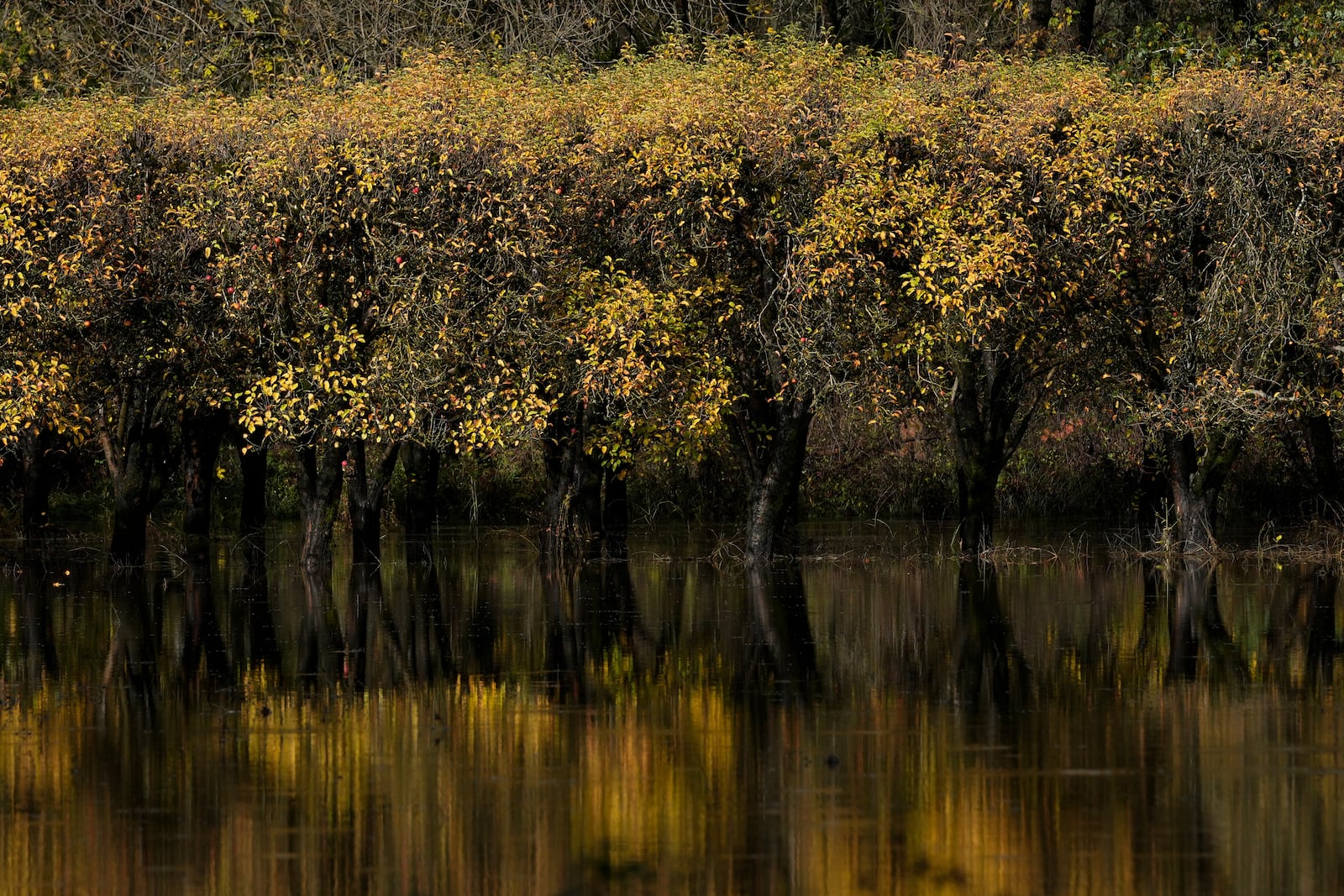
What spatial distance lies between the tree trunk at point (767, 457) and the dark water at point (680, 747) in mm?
5988

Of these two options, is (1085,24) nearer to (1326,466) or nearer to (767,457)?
(1326,466)

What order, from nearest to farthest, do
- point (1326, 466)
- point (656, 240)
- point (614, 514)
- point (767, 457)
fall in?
point (656, 240) → point (1326, 466) → point (767, 457) → point (614, 514)

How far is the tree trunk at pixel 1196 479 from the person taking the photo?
93.7ft

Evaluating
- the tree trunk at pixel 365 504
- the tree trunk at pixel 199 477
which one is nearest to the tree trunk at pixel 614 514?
the tree trunk at pixel 365 504

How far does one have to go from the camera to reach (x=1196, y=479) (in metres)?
29.0

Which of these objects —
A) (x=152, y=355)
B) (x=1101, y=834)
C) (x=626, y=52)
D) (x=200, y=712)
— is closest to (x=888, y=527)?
(x=626, y=52)

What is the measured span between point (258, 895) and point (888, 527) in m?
31.1

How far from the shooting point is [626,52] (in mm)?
29031

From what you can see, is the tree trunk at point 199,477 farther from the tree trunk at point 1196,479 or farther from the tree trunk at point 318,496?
the tree trunk at point 1196,479

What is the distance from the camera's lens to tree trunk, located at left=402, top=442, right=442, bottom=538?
3872cm

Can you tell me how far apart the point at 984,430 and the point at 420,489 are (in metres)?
13.5

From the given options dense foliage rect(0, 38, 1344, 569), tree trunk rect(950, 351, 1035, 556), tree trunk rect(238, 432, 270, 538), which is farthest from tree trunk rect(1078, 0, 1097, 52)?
tree trunk rect(238, 432, 270, 538)

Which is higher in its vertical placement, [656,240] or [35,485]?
[656,240]

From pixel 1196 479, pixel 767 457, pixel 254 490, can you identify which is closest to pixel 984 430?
pixel 1196 479
